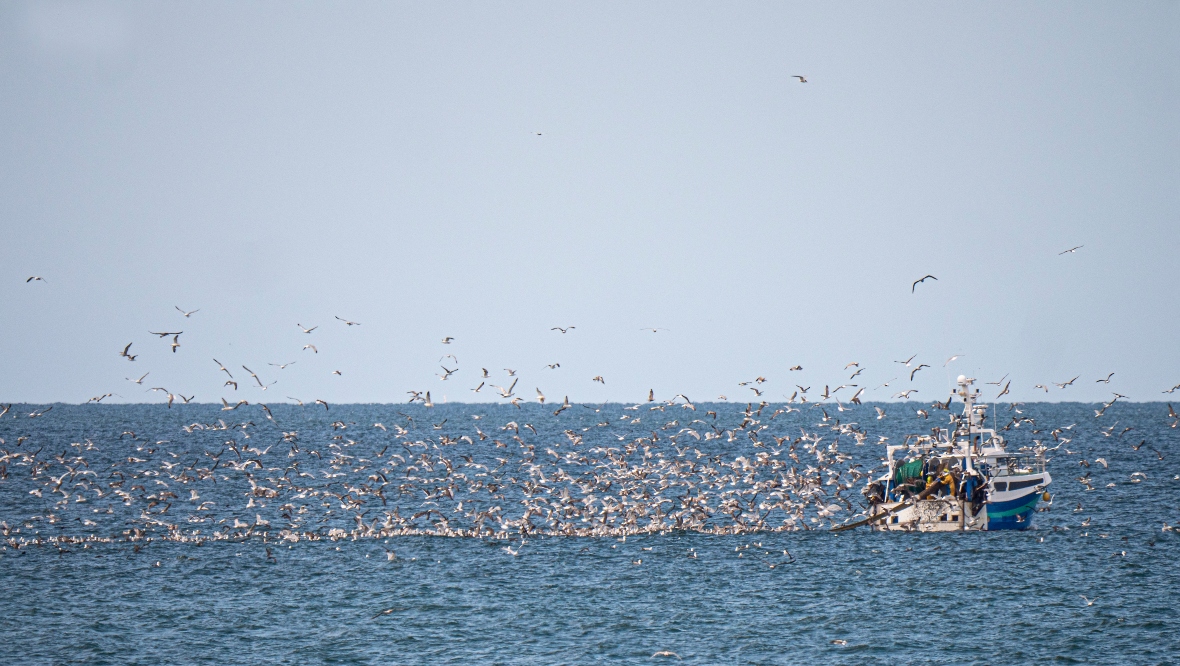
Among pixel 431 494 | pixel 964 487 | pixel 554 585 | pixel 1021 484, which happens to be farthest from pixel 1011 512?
pixel 431 494

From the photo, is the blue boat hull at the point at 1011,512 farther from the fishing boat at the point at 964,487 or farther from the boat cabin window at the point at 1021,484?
the boat cabin window at the point at 1021,484

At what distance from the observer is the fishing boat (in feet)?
171

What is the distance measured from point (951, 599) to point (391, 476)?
50922 mm

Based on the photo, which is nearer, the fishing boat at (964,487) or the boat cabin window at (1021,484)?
the fishing boat at (964,487)

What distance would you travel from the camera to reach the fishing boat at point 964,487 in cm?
5219

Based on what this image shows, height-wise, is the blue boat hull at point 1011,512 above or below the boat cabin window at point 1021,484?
below

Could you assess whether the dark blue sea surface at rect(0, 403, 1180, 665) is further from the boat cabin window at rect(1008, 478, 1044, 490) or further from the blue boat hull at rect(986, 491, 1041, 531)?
the boat cabin window at rect(1008, 478, 1044, 490)

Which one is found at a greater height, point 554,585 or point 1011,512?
point 1011,512

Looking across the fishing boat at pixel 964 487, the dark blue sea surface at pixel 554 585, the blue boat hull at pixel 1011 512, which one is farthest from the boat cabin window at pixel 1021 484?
the dark blue sea surface at pixel 554 585

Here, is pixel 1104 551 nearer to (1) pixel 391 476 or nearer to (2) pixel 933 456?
(2) pixel 933 456

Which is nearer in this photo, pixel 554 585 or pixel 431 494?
pixel 554 585

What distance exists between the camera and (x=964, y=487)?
173 feet

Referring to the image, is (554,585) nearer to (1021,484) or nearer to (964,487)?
(964,487)

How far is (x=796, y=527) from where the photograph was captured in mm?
55469
